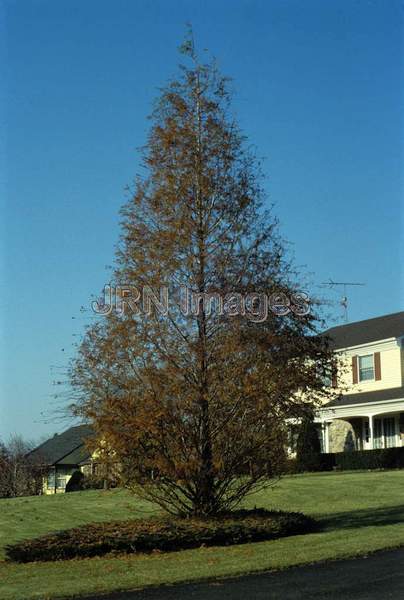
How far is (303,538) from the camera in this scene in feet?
50.2

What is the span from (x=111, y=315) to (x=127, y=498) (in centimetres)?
1313

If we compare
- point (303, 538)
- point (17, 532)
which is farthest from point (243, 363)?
point (17, 532)

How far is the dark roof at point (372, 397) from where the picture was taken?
37.4 metres

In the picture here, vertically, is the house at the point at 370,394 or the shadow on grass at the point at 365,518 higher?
the house at the point at 370,394

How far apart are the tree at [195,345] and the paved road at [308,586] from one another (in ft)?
15.6

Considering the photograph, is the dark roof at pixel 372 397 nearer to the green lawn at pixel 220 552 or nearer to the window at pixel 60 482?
the green lawn at pixel 220 552

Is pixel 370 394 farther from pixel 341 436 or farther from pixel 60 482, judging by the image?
pixel 60 482

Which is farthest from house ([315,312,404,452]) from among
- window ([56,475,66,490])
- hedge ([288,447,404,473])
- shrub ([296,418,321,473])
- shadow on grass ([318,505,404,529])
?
window ([56,475,66,490])

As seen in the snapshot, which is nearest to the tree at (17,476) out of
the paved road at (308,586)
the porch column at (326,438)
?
the porch column at (326,438)

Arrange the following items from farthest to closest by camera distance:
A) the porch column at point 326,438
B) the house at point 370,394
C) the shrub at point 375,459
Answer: the porch column at point 326,438, the house at point 370,394, the shrub at point 375,459

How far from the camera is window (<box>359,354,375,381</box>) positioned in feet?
132

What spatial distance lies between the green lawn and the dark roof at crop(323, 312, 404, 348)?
16194mm

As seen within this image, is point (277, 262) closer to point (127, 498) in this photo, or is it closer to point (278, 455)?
point (278, 455)

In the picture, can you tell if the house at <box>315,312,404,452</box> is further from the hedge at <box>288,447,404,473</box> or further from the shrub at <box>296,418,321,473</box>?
the hedge at <box>288,447,404,473</box>
